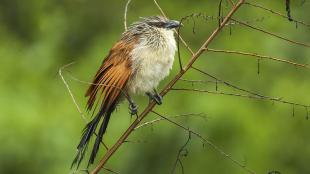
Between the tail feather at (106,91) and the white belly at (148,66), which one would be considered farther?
the white belly at (148,66)

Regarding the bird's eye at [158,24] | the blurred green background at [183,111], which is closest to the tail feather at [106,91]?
the bird's eye at [158,24]

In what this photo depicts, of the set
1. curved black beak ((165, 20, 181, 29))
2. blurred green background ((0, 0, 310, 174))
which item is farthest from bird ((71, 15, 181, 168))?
blurred green background ((0, 0, 310, 174))

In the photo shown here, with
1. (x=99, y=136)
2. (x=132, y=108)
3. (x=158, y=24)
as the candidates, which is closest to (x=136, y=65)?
(x=132, y=108)

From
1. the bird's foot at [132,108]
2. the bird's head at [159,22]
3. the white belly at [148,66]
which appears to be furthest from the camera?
the bird's head at [159,22]

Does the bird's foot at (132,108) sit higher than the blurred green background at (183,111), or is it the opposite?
the bird's foot at (132,108)

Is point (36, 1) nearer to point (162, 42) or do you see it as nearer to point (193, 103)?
point (193, 103)

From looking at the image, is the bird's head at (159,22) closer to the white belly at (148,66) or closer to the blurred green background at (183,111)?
the white belly at (148,66)

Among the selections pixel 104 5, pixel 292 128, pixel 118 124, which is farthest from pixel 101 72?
pixel 104 5

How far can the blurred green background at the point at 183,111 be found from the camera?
211 inches

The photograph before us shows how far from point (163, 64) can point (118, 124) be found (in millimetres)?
1838

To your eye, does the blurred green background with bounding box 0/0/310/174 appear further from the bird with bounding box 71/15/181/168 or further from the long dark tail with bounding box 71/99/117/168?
the long dark tail with bounding box 71/99/117/168

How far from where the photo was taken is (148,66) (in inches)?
138

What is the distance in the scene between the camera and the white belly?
11.5 ft

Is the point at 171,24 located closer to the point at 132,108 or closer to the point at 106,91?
the point at 132,108
